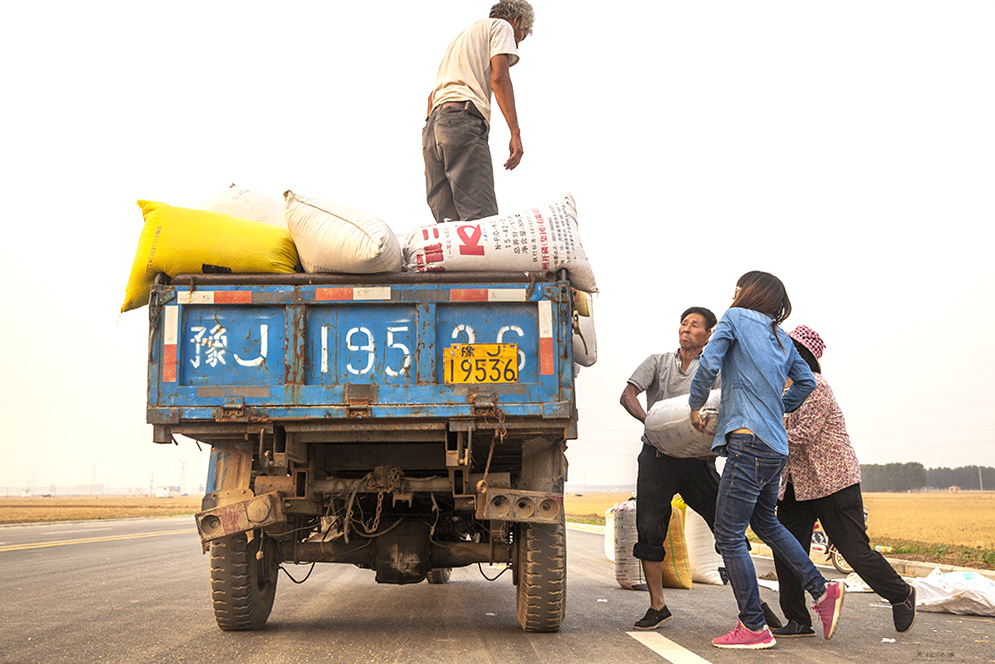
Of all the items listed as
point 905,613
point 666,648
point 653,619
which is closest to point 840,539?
point 905,613

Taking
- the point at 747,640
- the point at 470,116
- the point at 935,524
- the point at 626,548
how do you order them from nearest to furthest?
the point at 747,640
the point at 470,116
the point at 626,548
the point at 935,524

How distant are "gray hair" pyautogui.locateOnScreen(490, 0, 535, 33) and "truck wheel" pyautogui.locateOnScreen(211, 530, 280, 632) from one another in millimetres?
4293

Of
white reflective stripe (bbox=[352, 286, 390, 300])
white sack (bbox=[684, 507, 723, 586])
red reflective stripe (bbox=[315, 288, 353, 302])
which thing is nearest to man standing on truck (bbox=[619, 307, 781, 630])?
white reflective stripe (bbox=[352, 286, 390, 300])

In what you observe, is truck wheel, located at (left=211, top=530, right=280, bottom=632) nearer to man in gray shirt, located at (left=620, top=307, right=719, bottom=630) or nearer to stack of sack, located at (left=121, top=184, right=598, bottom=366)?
stack of sack, located at (left=121, top=184, right=598, bottom=366)

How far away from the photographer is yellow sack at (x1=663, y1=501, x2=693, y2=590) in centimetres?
733

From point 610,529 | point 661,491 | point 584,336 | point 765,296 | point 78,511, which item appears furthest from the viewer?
point 78,511

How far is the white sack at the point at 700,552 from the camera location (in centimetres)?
816

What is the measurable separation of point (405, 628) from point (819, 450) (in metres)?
2.64

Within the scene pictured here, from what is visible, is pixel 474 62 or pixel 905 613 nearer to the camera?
pixel 905 613

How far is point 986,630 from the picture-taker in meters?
4.79

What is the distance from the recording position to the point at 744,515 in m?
4.23

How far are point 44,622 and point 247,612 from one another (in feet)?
4.99

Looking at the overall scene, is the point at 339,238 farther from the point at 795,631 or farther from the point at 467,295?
the point at 795,631

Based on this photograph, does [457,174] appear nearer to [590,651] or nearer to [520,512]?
[520,512]
